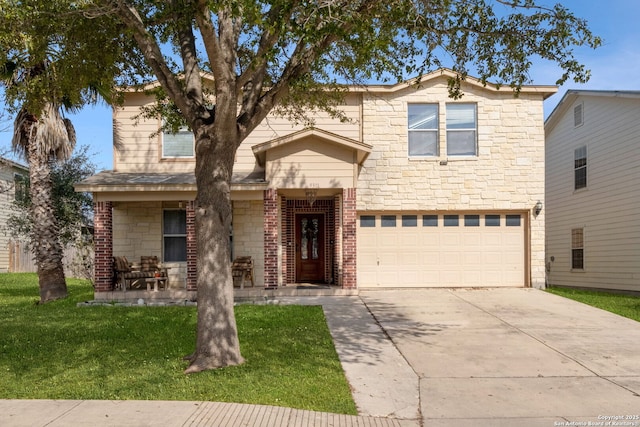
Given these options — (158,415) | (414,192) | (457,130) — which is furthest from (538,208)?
(158,415)

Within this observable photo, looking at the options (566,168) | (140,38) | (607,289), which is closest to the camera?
(140,38)

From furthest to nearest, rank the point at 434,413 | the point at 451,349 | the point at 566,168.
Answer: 1. the point at 566,168
2. the point at 451,349
3. the point at 434,413

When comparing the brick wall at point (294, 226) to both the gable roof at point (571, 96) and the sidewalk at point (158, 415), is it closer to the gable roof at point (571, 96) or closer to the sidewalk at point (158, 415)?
the gable roof at point (571, 96)

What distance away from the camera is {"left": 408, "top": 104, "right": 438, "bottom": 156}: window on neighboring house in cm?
1555

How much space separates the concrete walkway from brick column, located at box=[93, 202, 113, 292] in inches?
226

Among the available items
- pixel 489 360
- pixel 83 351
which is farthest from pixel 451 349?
pixel 83 351

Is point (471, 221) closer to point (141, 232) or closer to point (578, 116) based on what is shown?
point (578, 116)

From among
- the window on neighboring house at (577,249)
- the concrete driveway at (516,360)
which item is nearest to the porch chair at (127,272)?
the concrete driveway at (516,360)

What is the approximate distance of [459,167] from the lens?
15453mm

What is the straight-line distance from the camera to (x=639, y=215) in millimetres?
15586

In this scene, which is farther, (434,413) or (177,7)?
(177,7)

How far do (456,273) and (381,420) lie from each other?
10.7m

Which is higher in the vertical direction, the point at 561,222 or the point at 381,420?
the point at 561,222

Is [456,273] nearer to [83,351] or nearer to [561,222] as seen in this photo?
[561,222]
